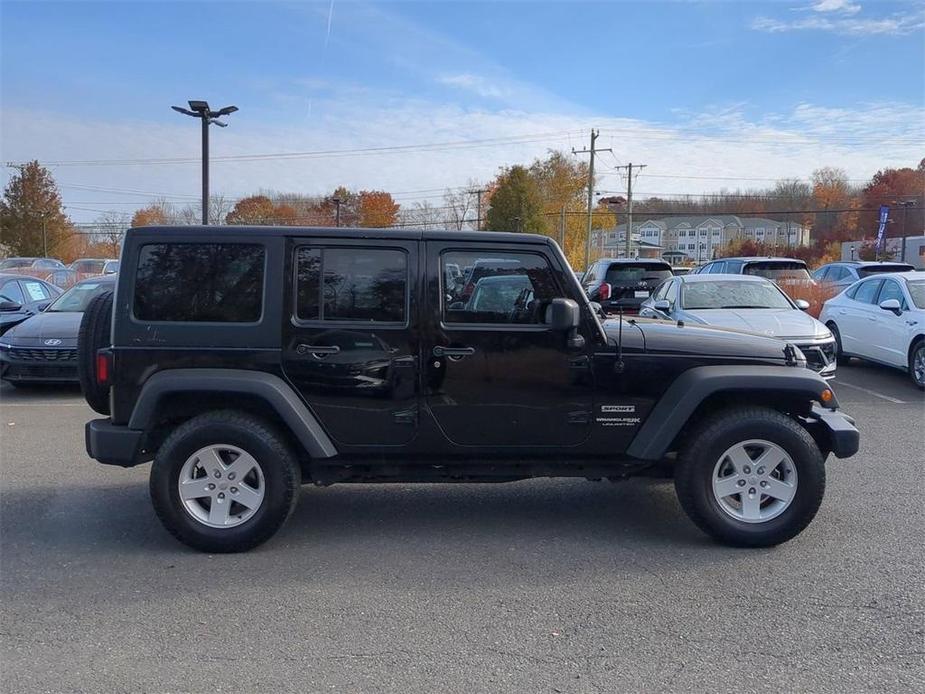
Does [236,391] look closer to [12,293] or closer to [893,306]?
[893,306]

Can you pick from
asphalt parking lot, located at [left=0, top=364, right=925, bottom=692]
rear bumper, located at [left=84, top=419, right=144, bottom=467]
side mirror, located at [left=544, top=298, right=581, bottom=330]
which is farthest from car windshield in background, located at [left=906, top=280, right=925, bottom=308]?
rear bumper, located at [left=84, top=419, right=144, bottom=467]

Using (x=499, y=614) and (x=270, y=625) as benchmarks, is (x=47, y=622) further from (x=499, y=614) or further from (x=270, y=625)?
(x=499, y=614)

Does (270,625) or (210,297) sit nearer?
(270,625)

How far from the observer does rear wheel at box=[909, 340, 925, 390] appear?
1009cm

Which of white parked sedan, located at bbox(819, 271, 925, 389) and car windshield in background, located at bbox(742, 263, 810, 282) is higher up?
car windshield in background, located at bbox(742, 263, 810, 282)

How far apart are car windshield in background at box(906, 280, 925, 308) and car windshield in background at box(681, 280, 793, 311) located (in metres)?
2.03

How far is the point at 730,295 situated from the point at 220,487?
7.82 meters

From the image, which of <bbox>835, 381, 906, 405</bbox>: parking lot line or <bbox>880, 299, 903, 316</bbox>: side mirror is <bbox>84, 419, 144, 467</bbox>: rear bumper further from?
<bbox>880, 299, 903, 316</bbox>: side mirror

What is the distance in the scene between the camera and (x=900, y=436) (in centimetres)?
750

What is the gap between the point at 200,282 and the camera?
4.51 m

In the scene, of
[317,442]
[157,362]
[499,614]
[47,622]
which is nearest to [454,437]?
[317,442]

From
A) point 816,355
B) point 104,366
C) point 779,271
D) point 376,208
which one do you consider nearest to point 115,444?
point 104,366

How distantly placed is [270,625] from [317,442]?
115 cm

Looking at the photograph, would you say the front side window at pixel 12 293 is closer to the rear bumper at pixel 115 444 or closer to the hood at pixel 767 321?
the rear bumper at pixel 115 444
